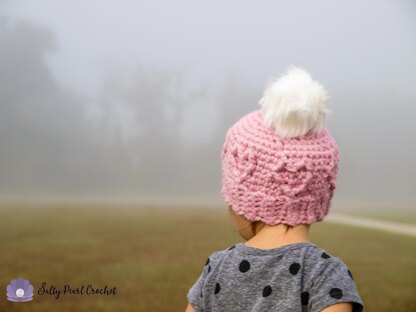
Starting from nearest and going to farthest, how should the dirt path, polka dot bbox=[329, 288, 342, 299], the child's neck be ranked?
polka dot bbox=[329, 288, 342, 299] → the child's neck → the dirt path

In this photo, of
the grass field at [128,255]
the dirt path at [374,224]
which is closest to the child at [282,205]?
the grass field at [128,255]

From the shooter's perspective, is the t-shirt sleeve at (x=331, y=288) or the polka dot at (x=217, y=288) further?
the polka dot at (x=217, y=288)

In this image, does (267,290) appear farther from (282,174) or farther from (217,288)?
(282,174)

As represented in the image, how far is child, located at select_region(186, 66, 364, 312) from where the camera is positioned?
4.80ft

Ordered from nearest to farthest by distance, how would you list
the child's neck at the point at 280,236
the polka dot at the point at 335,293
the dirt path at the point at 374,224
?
the polka dot at the point at 335,293 → the child's neck at the point at 280,236 → the dirt path at the point at 374,224

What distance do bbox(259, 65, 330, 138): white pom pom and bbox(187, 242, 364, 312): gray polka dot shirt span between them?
0.77ft

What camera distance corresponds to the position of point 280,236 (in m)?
1.54

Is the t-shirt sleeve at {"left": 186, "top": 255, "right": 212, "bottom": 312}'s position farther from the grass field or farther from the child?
the grass field

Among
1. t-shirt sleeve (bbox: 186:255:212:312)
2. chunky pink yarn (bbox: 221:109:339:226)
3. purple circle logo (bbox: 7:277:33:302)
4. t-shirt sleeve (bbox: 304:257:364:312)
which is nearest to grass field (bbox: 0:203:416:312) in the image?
purple circle logo (bbox: 7:277:33:302)

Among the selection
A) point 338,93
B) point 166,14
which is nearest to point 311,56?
point 338,93

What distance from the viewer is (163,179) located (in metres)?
2.99

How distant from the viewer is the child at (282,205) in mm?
1462

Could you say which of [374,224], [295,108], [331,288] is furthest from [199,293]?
[374,224]

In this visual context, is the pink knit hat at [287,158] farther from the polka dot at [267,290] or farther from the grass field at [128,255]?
the grass field at [128,255]
